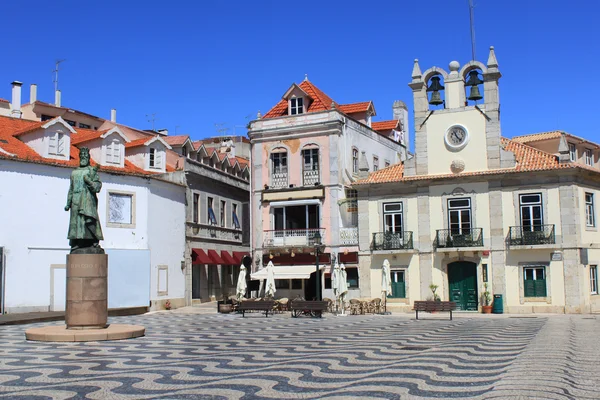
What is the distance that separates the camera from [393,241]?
110 ft

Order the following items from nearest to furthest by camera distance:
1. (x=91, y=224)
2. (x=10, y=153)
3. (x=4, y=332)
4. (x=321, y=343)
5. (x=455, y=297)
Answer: (x=321, y=343)
(x=91, y=224)
(x=4, y=332)
(x=10, y=153)
(x=455, y=297)

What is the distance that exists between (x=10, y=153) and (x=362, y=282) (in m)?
17.0

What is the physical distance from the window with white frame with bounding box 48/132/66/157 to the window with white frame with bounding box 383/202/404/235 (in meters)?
15.3

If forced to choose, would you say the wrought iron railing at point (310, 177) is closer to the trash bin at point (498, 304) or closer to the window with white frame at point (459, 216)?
the window with white frame at point (459, 216)

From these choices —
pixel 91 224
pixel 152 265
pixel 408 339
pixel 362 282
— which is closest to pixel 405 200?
pixel 362 282

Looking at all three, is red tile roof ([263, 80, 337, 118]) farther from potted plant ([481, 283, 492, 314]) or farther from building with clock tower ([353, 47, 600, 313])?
potted plant ([481, 283, 492, 314])

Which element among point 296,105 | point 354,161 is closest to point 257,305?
point 354,161

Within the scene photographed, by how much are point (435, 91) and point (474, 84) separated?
6.22 feet

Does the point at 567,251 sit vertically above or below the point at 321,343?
above

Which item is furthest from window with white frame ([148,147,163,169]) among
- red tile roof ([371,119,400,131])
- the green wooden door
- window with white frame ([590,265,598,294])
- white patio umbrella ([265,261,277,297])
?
window with white frame ([590,265,598,294])

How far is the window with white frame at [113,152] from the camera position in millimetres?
33469

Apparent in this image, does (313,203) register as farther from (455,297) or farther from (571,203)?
(571,203)

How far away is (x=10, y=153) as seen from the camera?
28.8m

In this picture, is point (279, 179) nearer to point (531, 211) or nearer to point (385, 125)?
point (385, 125)
